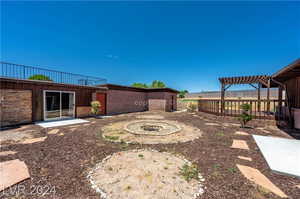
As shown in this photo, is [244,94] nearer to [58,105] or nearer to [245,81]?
[245,81]

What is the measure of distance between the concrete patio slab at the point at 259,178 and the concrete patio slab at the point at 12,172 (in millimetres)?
3941

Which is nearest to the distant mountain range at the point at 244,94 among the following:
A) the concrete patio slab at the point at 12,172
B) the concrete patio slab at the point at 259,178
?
the concrete patio slab at the point at 259,178

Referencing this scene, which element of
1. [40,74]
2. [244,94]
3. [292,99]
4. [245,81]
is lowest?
[292,99]

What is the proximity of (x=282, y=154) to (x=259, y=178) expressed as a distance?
1732 mm

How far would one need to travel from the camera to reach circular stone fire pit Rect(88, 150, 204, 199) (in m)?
1.60

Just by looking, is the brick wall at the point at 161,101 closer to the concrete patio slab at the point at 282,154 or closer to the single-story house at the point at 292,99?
the single-story house at the point at 292,99

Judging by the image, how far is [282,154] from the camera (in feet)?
9.39

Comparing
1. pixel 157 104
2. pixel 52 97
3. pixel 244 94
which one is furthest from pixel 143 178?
pixel 244 94

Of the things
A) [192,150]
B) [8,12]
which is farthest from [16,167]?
[8,12]

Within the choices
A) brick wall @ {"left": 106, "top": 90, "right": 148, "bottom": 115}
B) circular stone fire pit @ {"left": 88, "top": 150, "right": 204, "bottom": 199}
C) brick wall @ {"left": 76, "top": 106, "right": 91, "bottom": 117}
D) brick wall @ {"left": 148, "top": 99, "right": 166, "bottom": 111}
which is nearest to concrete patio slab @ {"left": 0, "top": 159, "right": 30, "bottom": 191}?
circular stone fire pit @ {"left": 88, "top": 150, "right": 204, "bottom": 199}

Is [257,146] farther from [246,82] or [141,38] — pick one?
[141,38]

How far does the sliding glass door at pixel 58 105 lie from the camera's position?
7.18 meters

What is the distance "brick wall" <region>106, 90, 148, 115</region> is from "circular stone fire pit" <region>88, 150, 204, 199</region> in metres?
8.19

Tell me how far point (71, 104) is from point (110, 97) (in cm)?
302
